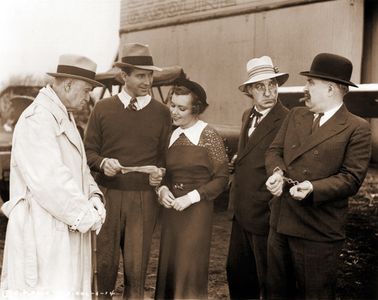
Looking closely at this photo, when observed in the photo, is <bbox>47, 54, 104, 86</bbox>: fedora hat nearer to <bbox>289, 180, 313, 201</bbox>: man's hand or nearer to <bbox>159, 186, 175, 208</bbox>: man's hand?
<bbox>159, 186, 175, 208</bbox>: man's hand

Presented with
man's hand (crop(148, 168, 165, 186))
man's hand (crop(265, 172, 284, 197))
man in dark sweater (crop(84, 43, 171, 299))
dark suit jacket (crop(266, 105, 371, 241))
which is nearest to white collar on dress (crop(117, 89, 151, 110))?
man in dark sweater (crop(84, 43, 171, 299))

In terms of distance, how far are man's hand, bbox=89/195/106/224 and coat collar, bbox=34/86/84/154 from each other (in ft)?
0.89

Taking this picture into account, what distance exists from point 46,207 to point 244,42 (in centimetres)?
187

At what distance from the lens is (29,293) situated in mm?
2205

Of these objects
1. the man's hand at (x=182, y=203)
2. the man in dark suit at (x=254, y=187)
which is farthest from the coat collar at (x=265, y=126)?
the man's hand at (x=182, y=203)

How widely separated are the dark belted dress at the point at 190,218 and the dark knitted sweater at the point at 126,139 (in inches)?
5.0

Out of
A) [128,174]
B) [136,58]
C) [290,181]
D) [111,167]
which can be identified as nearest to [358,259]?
[290,181]

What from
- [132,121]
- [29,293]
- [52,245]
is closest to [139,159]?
[132,121]

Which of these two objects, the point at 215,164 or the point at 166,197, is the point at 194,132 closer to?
the point at 215,164

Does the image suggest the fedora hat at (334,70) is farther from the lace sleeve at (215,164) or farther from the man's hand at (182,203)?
the man's hand at (182,203)

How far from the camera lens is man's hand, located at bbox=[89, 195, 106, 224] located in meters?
2.32

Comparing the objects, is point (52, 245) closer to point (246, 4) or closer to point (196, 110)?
point (196, 110)

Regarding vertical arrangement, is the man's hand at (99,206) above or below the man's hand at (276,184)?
below

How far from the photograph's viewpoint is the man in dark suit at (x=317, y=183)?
2230 mm
